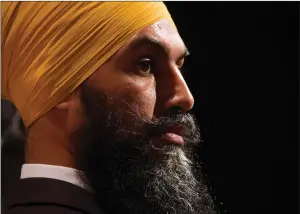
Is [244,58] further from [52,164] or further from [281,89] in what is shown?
[52,164]

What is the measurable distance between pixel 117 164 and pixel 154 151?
0.08 meters

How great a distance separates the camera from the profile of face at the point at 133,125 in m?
1.14

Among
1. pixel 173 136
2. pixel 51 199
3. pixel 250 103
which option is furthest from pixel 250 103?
pixel 51 199

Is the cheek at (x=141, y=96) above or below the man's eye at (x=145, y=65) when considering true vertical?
below

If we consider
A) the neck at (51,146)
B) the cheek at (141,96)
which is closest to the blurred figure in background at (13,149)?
the neck at (51,146)

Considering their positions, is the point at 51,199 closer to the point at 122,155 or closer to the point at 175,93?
the point at 122,155

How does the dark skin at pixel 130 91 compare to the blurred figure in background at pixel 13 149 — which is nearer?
the dark skin at pixel 130 91

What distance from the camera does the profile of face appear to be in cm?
114

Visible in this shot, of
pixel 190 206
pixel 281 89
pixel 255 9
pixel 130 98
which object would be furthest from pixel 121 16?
pixel 281 89

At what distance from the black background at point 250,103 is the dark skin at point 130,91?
41 cm

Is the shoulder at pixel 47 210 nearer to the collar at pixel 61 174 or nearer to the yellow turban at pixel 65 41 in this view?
the collar at pixel 61 174

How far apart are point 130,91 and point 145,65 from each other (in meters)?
0.06

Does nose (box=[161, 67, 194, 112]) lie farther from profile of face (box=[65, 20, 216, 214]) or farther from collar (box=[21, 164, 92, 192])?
collar (box=[21, 164, 92, 192])

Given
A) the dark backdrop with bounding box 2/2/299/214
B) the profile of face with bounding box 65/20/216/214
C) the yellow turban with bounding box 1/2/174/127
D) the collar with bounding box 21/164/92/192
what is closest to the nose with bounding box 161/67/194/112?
Answer: the profile of face with bounding box 65/20/216/214
